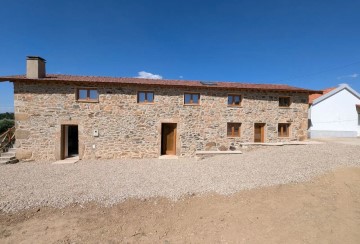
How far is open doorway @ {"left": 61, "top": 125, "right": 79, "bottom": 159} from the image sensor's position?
1202 centimetres

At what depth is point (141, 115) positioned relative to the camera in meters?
12.3

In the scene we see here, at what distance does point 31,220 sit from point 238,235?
542 cm

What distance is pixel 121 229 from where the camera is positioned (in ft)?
15.2

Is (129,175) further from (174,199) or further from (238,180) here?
(238,180)

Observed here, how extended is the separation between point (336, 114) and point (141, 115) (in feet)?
58.1

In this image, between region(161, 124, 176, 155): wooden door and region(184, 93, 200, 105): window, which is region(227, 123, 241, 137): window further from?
region(161, 124, 176, 155): wooden door

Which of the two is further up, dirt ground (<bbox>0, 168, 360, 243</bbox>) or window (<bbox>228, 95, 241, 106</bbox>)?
window (<bbox>228, 95, 241, 106</bbox>)

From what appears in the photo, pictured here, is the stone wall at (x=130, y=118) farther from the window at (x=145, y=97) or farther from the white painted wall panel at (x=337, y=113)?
the white painted wall panel at (x=337, y=113)

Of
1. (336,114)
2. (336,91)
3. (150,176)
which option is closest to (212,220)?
(150,176)

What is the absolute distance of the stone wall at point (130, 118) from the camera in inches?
451

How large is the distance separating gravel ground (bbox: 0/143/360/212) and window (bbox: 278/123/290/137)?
3599 mm

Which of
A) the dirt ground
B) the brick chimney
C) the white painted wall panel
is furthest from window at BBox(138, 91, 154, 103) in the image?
the white painted wall panel

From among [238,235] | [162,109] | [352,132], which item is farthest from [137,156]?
[352,132]

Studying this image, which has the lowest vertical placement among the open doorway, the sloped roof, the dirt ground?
the dirt ground
